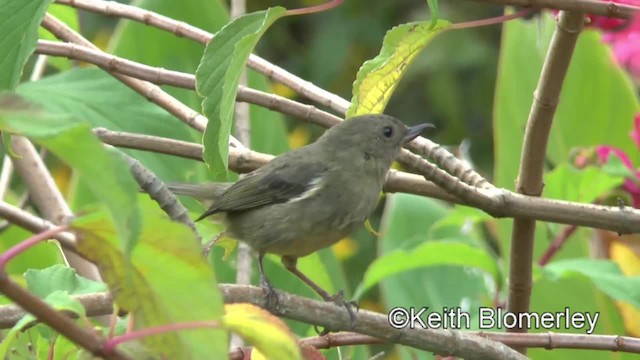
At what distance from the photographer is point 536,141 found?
5.91 feet

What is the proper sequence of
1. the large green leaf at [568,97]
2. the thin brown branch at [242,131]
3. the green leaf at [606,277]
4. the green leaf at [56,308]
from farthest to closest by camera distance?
the large green leaf at [568,97] < the thin brown branch at [242,131] < the green leaf at [606,277] < the green leaf at [56,308]

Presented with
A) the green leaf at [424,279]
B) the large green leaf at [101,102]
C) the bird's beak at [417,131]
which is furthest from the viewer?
the green leaf at [424,279]

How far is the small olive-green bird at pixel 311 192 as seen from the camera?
2.49 m

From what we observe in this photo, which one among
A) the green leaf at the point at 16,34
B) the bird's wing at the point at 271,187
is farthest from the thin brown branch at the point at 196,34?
the green leaf at the point at 16,34

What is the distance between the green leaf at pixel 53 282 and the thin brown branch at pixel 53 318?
0.37m

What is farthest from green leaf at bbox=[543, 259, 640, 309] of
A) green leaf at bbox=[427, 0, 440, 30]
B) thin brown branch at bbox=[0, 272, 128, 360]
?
thin brown branch at bbox=[0, 272, 128, 360]

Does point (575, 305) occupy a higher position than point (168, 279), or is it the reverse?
point (575, 305)

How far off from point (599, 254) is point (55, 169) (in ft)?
11.7

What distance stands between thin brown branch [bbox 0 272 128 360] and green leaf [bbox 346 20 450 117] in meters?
0.78

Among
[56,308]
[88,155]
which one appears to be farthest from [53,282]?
[88,155]

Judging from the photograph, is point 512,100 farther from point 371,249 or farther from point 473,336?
point 371,249

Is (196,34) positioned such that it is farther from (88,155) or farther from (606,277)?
(88,155)

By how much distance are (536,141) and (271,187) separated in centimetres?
100

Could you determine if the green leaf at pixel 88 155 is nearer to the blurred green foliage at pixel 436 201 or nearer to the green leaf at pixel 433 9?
the blurred green foliage at pixel 436 201
